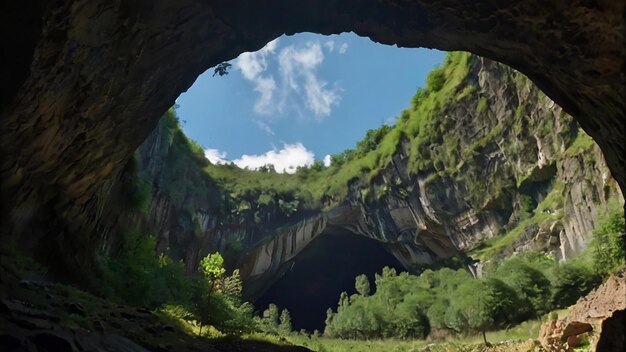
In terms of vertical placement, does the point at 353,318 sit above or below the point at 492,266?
below

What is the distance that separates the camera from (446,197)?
111ft

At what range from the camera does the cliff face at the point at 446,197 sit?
84.1 ft

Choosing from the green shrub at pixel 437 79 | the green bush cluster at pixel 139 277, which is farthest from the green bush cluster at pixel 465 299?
the green bush cluster at pixel 139 277

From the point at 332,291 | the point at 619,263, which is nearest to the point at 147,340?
the point at 619,263

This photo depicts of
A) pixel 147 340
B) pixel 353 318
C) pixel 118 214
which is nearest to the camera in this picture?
pixel 147 340

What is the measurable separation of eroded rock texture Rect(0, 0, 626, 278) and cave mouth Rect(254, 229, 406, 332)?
105ft

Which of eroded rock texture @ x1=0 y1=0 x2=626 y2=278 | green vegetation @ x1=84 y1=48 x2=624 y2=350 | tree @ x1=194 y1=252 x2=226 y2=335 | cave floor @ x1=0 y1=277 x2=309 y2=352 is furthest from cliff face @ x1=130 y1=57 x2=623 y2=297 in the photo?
cave floor @ x1=0 y1=277 x2=309 y2=352

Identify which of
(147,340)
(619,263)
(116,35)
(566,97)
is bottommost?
(147,340)

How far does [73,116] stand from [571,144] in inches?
1038


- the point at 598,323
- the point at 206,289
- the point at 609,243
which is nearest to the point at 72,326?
the point at 206,289

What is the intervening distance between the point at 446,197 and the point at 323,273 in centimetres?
1944

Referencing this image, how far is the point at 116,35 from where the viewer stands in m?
8.86

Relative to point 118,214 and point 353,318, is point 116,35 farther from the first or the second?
point 353,318

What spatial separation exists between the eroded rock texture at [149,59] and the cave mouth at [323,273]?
1260 inches
